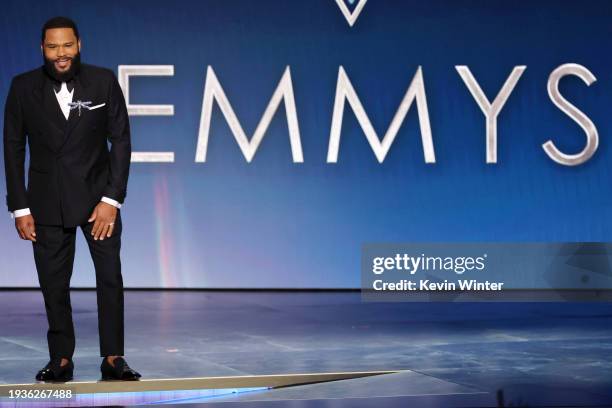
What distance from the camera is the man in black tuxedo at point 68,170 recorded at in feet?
14.1

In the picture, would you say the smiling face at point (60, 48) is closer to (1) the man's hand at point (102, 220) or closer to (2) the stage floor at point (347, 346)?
(1) the man's hand at point (102, 220)

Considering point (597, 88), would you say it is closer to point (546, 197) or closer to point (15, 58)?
point (546, 197)

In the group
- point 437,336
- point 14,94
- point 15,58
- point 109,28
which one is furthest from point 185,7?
point 14,94

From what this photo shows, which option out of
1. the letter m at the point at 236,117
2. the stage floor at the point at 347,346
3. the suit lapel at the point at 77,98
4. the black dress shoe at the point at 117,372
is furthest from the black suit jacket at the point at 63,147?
the letter m at the point at 236,117

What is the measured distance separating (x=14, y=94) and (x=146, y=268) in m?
4.30

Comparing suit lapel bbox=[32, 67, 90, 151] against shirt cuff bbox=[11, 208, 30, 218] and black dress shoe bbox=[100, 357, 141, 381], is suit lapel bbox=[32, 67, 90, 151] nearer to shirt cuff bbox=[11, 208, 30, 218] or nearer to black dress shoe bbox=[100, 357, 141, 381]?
shirt cuff bbox=[11, 208, 30, 218]

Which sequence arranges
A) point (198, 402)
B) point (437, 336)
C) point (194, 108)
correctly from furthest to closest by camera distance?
1. point (194, 108)
2. point (437, 336)
3. point (198, 402)

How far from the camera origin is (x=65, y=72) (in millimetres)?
4277

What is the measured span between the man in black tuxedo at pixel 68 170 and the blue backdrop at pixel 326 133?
4.07 m

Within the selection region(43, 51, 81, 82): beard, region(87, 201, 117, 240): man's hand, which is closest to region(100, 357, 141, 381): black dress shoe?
region(87, 201, 117, 240): man's hand

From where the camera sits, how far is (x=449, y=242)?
8.54 meters

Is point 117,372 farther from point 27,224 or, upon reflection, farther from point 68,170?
point 68,170

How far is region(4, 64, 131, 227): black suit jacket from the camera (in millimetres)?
4312

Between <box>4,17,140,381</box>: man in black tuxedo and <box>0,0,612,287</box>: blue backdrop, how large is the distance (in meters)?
4.07
